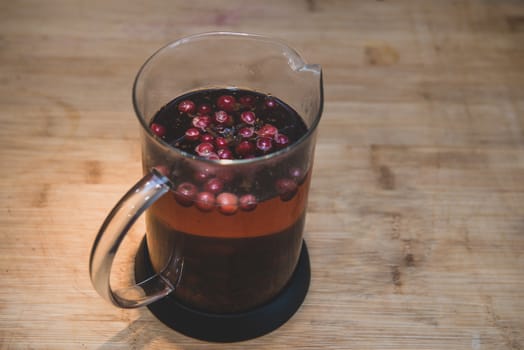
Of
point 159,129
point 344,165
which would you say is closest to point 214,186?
point 159,129

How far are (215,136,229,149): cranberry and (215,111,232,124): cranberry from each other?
0.03 meters

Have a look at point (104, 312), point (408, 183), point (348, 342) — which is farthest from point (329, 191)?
point (104, 312)

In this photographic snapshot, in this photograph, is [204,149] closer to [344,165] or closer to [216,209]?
[216,209]

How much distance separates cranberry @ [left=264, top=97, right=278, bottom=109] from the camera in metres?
0.71

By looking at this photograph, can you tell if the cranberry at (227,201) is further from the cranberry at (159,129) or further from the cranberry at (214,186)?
the cranberry at (159,129)

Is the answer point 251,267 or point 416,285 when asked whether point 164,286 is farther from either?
point 416,285

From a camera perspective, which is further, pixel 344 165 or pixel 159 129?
pixel 344 165

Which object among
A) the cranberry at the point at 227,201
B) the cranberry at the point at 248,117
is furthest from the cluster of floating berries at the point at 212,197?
the cranberry at the point at 248,117

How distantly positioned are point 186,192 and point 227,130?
0.10 meters

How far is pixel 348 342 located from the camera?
28.8 inches

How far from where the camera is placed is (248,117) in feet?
2.24

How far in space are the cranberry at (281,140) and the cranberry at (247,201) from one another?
0.08m

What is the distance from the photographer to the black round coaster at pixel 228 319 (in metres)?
0.72

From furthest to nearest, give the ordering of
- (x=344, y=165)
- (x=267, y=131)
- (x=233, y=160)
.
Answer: (x=344, y=165), (x=267, y=131), (x=233, y=160)
